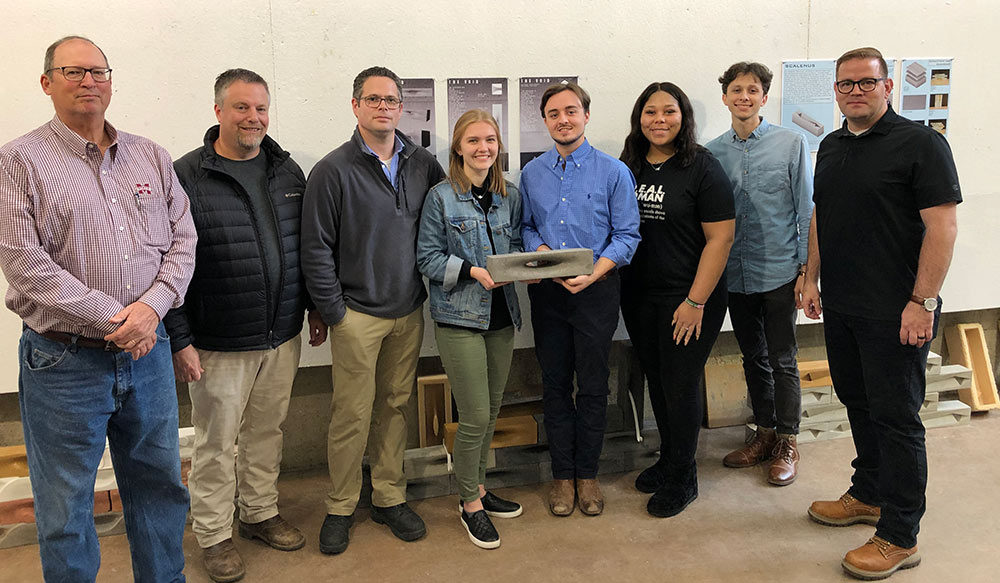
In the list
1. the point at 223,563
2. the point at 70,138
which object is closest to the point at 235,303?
the point at 70,138

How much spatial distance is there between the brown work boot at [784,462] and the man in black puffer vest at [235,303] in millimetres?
2321

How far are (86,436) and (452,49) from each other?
7.49 feet

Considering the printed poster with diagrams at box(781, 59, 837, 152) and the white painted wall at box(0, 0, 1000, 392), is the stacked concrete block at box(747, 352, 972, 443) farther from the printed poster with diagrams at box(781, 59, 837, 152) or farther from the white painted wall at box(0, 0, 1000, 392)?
the printed poster with diagrams at box(781, 59, 837, 152)

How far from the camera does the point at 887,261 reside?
2586 millimetres

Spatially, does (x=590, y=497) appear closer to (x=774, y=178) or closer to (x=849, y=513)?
(x=849, y=513)

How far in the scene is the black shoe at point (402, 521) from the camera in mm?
3016

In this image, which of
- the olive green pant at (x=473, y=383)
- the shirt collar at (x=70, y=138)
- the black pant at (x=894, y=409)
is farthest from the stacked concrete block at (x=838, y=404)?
the shirt collar at (x=70, y=138)

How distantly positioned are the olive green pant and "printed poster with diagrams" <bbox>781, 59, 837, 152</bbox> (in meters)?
2.13

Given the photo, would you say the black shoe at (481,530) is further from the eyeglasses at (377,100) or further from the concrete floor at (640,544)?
the eyeglasses at (377,100)

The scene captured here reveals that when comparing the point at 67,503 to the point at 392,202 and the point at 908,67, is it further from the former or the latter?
the point at 908,67

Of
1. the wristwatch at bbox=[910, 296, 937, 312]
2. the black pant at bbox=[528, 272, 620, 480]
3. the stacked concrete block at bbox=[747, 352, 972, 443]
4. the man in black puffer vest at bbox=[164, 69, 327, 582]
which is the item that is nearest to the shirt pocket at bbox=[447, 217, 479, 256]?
the black pant at bbox=[528, 272, 620, 480]

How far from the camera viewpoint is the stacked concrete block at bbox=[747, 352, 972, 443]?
3938 millimetres

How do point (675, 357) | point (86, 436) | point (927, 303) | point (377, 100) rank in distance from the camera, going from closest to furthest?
point (86, 436), point (927, 303), point (377, 100), point (675, 357)

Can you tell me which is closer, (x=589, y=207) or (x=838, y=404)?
(x=589, y=207)
